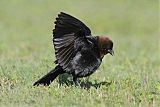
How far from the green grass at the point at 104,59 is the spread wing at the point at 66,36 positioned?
46cm

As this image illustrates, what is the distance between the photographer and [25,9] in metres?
22.8

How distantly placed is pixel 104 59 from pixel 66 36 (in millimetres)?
4988

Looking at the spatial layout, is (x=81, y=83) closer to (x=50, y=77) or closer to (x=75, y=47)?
(x=50, y=77)

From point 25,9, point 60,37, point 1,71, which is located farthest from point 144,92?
point 25,9

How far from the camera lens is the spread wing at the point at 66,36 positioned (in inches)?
308

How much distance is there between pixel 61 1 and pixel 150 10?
427cm

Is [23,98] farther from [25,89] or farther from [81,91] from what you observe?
[81,91]

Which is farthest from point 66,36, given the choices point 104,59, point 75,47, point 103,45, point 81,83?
point 104,59

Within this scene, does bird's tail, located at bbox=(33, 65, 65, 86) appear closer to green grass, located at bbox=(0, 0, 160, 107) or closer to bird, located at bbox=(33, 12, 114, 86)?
bird, located at bbox=(33, 12, 114, 86)

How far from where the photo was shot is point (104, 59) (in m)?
12.8

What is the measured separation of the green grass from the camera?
24.0ft

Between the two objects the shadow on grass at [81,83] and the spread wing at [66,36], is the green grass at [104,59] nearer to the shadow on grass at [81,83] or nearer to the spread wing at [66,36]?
the shadow on grass at [81,83]

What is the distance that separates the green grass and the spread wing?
1.50ft

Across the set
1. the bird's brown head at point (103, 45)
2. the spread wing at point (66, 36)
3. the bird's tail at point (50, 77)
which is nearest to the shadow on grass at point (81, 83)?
the bird's tail at point (50, 77)
